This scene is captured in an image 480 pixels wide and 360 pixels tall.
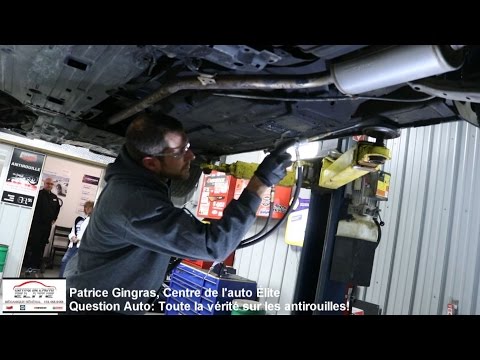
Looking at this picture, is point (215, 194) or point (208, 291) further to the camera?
point (215, 194)

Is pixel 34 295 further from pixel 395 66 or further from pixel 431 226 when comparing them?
pixel 431 226

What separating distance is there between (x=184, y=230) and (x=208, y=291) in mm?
3365

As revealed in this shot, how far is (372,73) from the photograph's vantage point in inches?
47.6

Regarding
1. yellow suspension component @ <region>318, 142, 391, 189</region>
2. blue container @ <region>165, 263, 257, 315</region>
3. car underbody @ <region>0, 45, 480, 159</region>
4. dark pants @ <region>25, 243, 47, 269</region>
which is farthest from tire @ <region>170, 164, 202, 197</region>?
dark pants @ <region>25, 243, 47, 269</region>

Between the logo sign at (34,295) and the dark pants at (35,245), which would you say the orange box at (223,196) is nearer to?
the logo sign at (34,295)

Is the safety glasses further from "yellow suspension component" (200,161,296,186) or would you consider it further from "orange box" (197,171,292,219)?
"orange box" (197,171,292,219)

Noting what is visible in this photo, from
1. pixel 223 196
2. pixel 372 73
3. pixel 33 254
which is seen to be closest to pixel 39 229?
pixel 33 254

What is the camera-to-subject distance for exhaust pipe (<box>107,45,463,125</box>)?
1.08 meters

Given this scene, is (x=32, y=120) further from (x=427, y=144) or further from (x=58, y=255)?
(x=58, y=255)

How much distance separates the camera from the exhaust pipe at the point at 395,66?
1.07m

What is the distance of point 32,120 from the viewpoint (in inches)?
119

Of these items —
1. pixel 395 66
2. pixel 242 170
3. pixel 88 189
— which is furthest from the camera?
pixel 88 189

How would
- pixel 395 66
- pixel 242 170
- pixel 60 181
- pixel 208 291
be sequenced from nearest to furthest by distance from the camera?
pixel 395 66 → pixel 242 170 → pixel 208 291 → pixel 60 181

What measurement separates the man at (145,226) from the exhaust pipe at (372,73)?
365 millimetres
